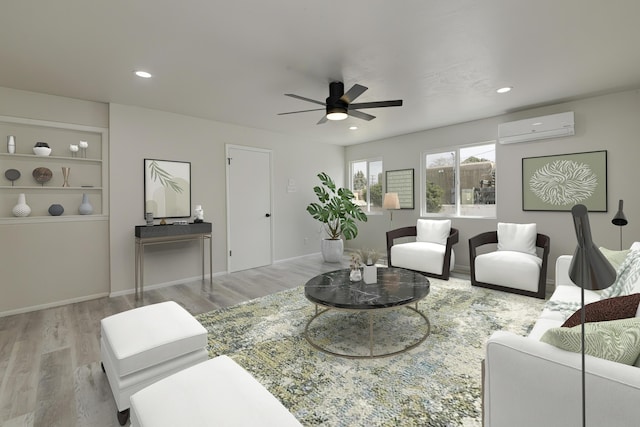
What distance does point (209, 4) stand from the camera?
79.0 inches

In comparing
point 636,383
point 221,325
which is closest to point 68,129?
point 221,325

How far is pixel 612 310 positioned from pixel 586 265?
0.72 metres

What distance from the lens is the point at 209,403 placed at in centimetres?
118

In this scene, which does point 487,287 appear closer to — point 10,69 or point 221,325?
point 221,325

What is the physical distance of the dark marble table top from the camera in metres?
2.37

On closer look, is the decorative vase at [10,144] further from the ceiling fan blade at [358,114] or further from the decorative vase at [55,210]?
the ceiling fan blade at [358,114]

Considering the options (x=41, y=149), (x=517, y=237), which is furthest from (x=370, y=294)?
(x=41, y=149)

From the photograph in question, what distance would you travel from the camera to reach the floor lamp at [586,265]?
0.87 metres

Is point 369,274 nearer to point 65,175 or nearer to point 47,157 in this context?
point 65,175

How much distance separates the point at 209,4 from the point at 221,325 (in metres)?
2.74

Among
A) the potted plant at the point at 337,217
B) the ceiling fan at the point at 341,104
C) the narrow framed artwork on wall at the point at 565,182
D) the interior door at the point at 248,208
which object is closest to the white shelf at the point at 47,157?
the interior door at the point at 248,208

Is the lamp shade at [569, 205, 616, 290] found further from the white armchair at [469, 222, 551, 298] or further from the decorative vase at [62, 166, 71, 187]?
the decorative vase at [62, 166, 71, 187]

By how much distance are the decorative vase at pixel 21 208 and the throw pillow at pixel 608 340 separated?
16.5ft

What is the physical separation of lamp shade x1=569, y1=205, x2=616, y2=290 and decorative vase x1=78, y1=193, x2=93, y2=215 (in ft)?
16.0
